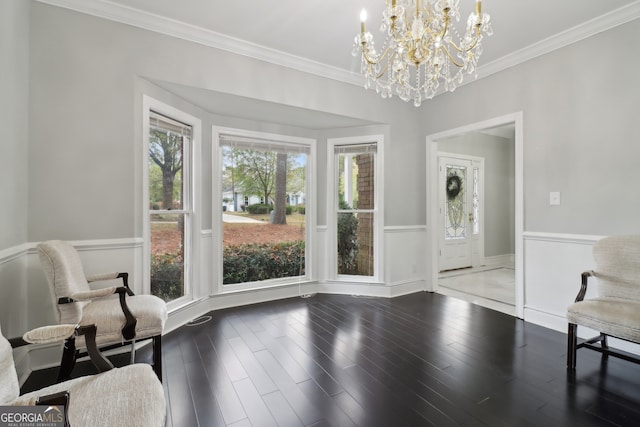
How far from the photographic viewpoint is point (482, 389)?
6.25ft

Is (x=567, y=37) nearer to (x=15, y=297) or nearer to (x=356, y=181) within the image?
(x=356, y=181)

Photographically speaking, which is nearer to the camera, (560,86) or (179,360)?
(179,360)

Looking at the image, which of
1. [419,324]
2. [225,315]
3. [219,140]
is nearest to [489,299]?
[419,324]

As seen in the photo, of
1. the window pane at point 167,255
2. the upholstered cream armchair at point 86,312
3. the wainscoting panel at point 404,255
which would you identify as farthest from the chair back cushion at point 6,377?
the wainscoting panel at point 404,255

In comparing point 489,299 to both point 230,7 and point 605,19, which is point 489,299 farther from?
point 230,7

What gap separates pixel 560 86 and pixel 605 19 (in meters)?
0.57

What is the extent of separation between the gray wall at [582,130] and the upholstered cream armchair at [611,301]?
1.00 feet

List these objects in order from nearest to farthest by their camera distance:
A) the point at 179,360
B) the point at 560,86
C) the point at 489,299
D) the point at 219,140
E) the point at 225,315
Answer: the point at 179,360 → the point at 560,86 → the point at 225,315 → the point at 219,140 → the point at 489,299

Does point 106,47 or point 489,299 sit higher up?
point 106,47

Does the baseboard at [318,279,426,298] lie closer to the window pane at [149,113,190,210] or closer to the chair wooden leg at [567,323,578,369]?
the chair wooden leg at [567,323,578,369]

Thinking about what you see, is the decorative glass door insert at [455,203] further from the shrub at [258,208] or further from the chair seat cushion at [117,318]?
the chair seat cushion at [117,318]

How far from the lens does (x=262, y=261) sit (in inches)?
154

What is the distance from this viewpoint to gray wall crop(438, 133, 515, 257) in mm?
5961

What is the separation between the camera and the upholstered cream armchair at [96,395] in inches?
39.4
